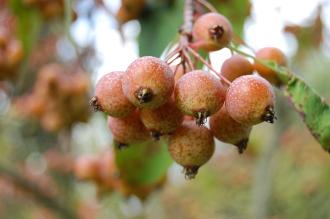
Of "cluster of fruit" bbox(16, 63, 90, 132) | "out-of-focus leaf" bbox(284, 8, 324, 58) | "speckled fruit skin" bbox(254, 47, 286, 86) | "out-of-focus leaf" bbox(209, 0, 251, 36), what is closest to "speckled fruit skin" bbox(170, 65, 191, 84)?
"speckled fruit skin" bbox(254, 47, 286, 86)

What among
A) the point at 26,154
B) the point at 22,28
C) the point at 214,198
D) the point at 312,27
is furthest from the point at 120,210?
the point at 22,28

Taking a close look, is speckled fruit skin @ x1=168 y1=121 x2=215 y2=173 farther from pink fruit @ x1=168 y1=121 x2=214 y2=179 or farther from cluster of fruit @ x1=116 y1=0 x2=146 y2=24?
cluster of fruit @ x1=116 y1=0 x2=146 y2=24

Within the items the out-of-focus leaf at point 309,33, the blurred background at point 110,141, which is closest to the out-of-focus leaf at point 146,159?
the blurred background at point 110,141

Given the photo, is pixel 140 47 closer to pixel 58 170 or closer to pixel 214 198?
pixel 58 170

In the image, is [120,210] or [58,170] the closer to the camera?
[58,170]

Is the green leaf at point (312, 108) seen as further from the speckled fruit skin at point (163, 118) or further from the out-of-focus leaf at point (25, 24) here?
the out-of-focus leaf at point (25, 24)

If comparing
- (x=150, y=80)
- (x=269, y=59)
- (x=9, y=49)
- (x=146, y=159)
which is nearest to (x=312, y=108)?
(x=269, y=59)
